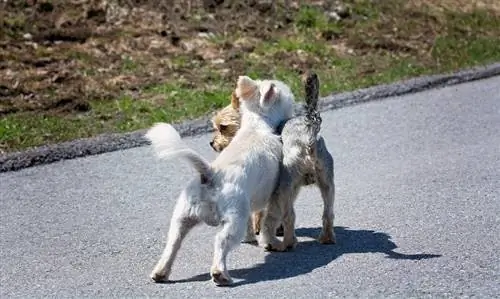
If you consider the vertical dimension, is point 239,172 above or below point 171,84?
above

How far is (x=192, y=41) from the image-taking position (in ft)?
46.0

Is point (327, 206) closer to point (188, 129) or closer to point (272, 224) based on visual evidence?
point (272, 224)

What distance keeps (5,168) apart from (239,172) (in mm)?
3292

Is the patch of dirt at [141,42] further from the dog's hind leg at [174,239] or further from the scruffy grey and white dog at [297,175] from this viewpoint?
the dog's hind leg at [174,239]

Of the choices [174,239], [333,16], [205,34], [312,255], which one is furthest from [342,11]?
[174,239]

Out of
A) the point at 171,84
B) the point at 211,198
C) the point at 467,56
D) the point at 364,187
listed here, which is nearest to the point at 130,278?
the point at 211,198

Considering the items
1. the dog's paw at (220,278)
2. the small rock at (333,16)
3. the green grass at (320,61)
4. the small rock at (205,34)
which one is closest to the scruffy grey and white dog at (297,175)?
the dog's paw at (220,278)

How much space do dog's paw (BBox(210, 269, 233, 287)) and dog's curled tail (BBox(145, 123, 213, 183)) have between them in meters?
0.53

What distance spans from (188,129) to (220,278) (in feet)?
14.3

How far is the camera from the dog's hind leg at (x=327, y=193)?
732 centimetres

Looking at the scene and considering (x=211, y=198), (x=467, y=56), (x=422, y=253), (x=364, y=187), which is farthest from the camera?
(x=467, y=56)

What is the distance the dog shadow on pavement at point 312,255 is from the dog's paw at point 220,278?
7 centimetres

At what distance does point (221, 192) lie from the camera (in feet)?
21.6

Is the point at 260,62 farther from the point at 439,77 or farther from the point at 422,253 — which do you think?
the point at 422,253
